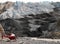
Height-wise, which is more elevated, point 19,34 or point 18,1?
point 18,1

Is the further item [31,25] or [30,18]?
[30,18]

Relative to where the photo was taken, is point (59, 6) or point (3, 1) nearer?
point (59, 6)

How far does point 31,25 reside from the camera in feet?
16.6

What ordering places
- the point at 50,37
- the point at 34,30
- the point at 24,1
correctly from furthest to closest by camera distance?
the point at 24,1 → the point at 34,30 → the point at 50,37

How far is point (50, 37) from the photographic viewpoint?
4.64 metres

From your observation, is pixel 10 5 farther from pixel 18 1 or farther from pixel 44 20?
pixel 44 20

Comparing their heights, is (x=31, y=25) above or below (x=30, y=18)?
below

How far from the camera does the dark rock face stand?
4.96 meters

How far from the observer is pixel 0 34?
183 inches

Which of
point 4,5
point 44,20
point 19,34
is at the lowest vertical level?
point 19,34

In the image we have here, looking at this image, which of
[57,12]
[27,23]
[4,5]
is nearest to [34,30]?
[27,23]

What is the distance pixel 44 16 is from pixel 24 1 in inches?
29.8

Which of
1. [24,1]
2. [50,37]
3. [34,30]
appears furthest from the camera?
[24,1]

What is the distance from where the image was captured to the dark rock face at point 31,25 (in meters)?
4.96
